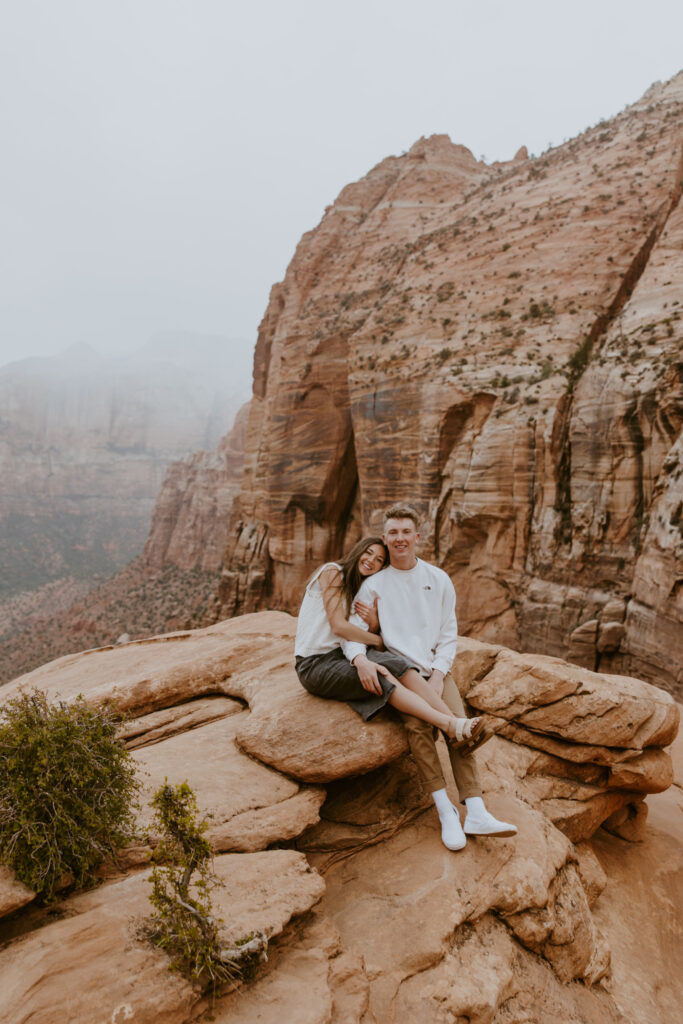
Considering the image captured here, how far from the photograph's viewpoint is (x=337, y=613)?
5.20m

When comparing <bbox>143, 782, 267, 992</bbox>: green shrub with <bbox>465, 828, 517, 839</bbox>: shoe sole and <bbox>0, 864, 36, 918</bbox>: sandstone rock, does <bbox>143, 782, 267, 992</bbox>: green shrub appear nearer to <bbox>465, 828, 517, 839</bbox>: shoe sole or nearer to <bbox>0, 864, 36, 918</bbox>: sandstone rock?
<bbox>0, 864, 36, 918</bbox>: sandstone rock

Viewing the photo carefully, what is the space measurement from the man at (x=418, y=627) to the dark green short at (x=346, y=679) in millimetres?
112

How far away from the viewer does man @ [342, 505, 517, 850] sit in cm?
489

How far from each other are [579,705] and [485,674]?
4.02 feet

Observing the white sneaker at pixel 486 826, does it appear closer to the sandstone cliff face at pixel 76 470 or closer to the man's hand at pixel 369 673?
the man's hand at pixel 369 673

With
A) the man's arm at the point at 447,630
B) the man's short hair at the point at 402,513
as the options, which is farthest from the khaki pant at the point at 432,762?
the man's short hair at the point at 402,513

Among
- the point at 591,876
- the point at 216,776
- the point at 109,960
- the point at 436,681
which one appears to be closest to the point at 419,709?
the point at 436,681

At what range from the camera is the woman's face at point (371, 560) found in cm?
544

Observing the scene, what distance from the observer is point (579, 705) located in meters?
6.70

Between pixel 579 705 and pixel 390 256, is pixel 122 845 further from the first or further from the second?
pixel 390 256

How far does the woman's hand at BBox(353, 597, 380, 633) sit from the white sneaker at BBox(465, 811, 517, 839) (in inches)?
72.1

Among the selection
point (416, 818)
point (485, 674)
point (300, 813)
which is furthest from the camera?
point (485, 674)

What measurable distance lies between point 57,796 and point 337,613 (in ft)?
8.47

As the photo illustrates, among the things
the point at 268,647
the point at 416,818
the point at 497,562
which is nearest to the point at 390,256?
the point at 497,562
